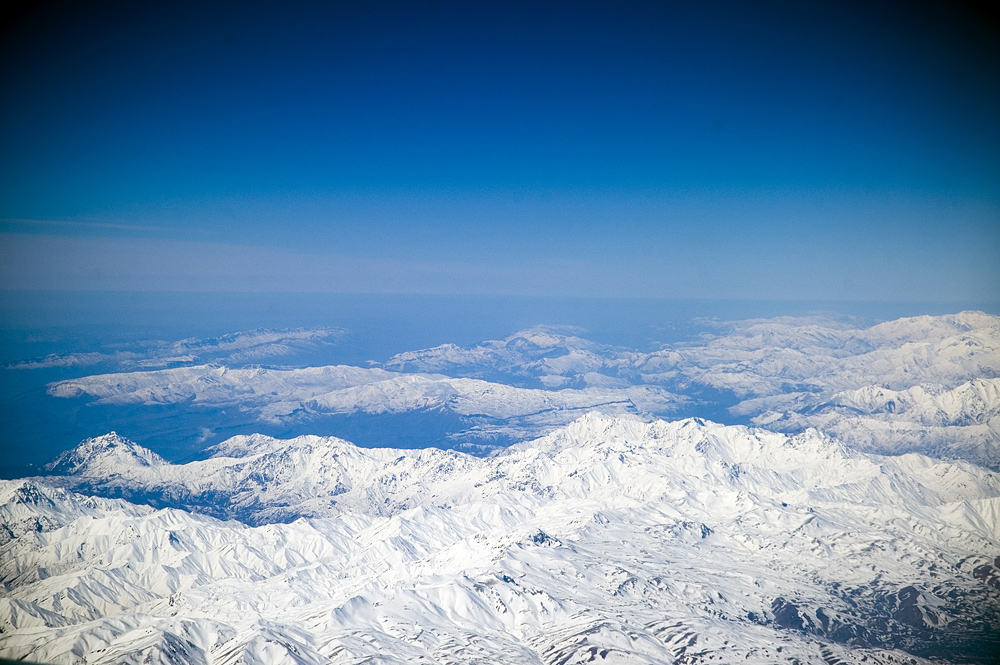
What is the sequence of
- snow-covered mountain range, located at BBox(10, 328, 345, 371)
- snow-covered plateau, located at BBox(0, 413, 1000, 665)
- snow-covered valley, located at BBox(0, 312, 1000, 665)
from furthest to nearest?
1. snow-covered mountain range, located at BBox(10, 328, 345, 371)
2. snow-covered valley, located at BBox(0, 312, 1000, 665)
3. snow-covered plateau, located at BBox(0, 413, 1000, 665)

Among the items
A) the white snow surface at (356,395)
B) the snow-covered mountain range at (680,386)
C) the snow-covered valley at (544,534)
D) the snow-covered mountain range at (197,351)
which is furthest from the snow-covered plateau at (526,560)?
the snow-covered mountain range at (197,351)

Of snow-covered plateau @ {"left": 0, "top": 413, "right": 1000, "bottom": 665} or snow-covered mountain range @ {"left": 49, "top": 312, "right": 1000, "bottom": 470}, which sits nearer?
snow-covered plateau @ {"left": 0, "top": 413, "right": 1000, "bottom": 665}

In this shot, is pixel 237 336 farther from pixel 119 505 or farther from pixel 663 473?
pixel 663 473

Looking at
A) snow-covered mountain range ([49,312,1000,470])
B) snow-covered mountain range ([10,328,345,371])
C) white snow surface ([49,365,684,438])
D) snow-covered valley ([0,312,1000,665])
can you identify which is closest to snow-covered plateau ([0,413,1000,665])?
snow-covered valley ([0,312,1000,665])

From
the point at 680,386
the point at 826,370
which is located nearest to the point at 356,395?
the point at 680,386

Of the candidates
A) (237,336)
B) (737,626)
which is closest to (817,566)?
(737,626)

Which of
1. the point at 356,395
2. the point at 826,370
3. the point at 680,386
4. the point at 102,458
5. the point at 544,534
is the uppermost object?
the point at 826,370

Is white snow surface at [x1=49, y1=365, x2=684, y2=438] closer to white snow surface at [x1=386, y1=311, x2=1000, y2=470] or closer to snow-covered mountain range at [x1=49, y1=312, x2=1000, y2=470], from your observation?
snow-covered mountain range at [x1=49, y1=312, x2=1000, y2=470]

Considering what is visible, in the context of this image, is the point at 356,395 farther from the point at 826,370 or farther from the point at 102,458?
the point at 826,370
